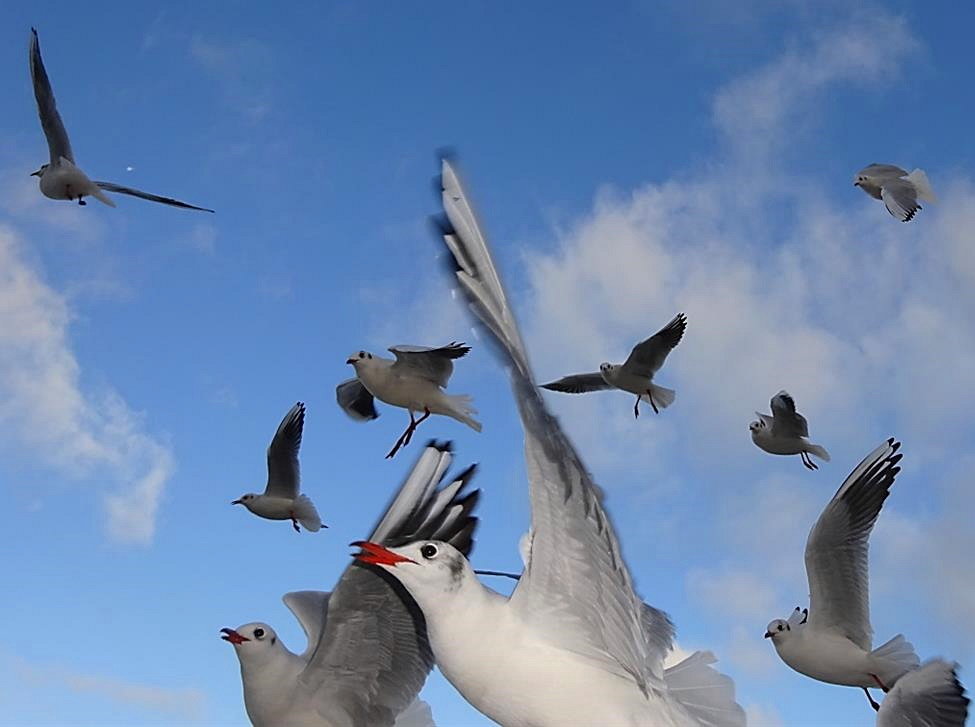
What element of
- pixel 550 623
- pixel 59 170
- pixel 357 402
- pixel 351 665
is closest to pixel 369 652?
pixel 351 665

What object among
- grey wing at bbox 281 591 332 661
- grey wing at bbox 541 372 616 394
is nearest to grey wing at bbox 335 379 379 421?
grey wing at bbox 541 372 616 394

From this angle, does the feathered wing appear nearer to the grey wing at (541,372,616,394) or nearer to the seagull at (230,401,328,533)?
the seagull at (230,401,328,533)

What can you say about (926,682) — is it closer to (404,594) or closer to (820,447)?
(404,594)

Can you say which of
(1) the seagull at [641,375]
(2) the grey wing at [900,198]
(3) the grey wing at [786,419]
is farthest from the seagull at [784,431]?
(2) the grey wing at [900,198]

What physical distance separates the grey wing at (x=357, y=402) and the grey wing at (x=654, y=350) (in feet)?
7.22

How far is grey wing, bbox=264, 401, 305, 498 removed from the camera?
9.12 metres

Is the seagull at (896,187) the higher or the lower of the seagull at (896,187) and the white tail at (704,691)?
the higher

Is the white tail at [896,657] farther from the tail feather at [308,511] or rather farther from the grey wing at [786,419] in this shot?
the tail feather at [308,511]

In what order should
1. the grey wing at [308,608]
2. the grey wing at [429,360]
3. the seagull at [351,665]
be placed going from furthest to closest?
the grey wing at [429,360] < the grey wing at [308,608] < the seagull at [351,665]

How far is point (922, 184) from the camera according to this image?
982 cm

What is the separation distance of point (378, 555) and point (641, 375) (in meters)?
7.33

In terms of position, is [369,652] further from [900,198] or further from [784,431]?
[900,198]

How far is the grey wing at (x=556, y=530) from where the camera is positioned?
2.24 meters

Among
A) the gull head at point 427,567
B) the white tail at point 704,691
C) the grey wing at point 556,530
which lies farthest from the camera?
the white tail at point 704,691
